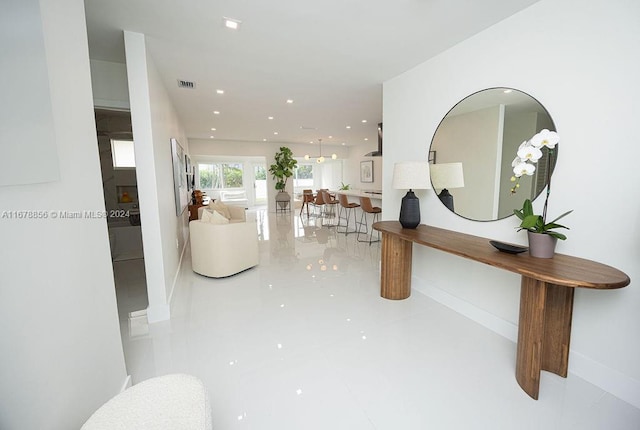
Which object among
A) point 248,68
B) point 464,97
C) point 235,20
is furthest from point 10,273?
point 464,97

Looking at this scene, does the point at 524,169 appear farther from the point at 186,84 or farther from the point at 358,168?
the point at 358,168

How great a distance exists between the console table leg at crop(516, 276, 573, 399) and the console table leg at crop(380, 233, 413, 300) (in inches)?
48.3

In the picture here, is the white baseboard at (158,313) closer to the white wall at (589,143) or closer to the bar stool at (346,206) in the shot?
the white wall at (589,143)

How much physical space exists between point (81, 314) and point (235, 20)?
2255 mm

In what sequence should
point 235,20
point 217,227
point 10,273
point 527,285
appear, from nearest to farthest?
point 10,273
point 527,285
point 235,20
point 217,227

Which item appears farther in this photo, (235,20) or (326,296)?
(326,296)

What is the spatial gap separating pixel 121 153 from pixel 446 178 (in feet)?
18.9

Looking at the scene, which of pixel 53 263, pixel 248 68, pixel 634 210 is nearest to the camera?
pixel 53 263

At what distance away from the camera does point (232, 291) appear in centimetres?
329

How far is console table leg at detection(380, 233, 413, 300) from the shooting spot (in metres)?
2.95

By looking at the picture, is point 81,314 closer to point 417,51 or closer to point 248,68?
point 248,68

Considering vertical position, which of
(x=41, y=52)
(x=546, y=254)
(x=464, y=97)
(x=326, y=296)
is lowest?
(x=326, y=296)

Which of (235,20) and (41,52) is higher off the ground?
(235,20)

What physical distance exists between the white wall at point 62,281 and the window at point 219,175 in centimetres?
1128
